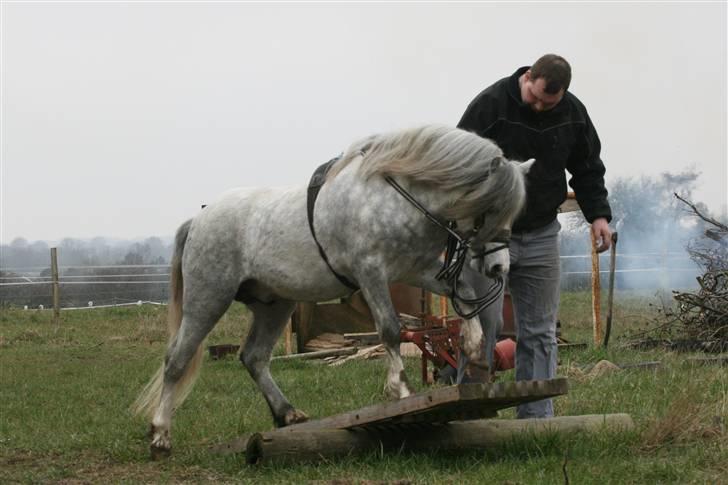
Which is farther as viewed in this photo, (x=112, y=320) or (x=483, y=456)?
(x=112, y=320)

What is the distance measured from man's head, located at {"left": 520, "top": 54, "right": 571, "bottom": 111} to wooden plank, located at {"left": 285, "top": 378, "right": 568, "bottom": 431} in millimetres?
1878

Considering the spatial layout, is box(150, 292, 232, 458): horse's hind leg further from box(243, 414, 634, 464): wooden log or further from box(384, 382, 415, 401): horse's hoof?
box(384, 382, 415, 401): horse's hoof

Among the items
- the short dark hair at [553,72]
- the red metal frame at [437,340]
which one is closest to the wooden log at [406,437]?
the short dark hair at [553,72]

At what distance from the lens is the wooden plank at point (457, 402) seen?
4.99 m

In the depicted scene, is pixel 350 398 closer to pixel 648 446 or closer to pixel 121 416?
pixel 121 416

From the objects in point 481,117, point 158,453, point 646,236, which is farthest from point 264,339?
point 646,236

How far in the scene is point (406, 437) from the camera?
5871 millimetres

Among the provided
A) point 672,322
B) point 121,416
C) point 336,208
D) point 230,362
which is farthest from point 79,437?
point 672,322

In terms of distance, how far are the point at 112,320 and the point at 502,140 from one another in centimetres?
1498

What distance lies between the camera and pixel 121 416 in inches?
342

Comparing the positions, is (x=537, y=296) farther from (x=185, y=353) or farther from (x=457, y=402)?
(x=185, y=353)

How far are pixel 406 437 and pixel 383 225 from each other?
1.23 meters

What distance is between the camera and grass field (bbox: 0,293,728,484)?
5.23 meters

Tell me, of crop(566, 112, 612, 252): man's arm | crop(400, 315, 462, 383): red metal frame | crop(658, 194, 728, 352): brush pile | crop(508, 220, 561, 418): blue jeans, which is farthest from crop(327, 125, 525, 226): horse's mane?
crop(658, 194, 728, 352): brush pile
